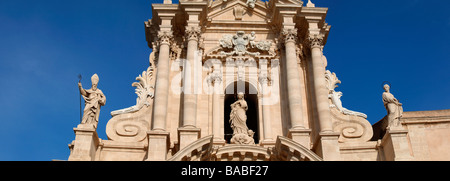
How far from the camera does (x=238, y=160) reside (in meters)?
15.4

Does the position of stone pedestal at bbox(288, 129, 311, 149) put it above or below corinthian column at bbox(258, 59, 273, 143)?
below

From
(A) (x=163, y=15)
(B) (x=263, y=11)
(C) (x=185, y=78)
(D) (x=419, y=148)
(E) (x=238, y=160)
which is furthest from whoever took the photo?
(B) (x=263, y=11)

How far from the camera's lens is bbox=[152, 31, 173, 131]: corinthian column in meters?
16.5

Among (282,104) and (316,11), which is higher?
(316,11)

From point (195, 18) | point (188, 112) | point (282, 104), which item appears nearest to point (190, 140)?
point (188, 112)

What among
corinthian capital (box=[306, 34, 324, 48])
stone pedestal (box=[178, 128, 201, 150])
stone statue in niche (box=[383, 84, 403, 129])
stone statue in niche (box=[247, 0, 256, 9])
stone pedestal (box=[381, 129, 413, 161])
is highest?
stone statue in niche (box=[247, 0, 256, 9])

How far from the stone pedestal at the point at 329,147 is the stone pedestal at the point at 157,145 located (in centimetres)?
468

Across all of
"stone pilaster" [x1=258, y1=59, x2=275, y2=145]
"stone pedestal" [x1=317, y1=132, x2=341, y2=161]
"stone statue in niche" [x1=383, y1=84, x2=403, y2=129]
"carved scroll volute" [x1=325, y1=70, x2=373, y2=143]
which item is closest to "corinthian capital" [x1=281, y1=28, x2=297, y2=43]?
"stone pilaster" [x1=258, y1=59, x2=275, y2=145]

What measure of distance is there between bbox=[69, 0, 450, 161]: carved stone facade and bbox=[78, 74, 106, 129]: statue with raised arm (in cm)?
45

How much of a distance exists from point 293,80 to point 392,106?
341 centimetres

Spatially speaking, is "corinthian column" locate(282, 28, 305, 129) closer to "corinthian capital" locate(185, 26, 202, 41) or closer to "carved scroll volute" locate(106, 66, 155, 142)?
"corinthian capital" locate(185, 26, 202, 41)

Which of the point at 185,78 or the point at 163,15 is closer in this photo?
the point at 185,78
